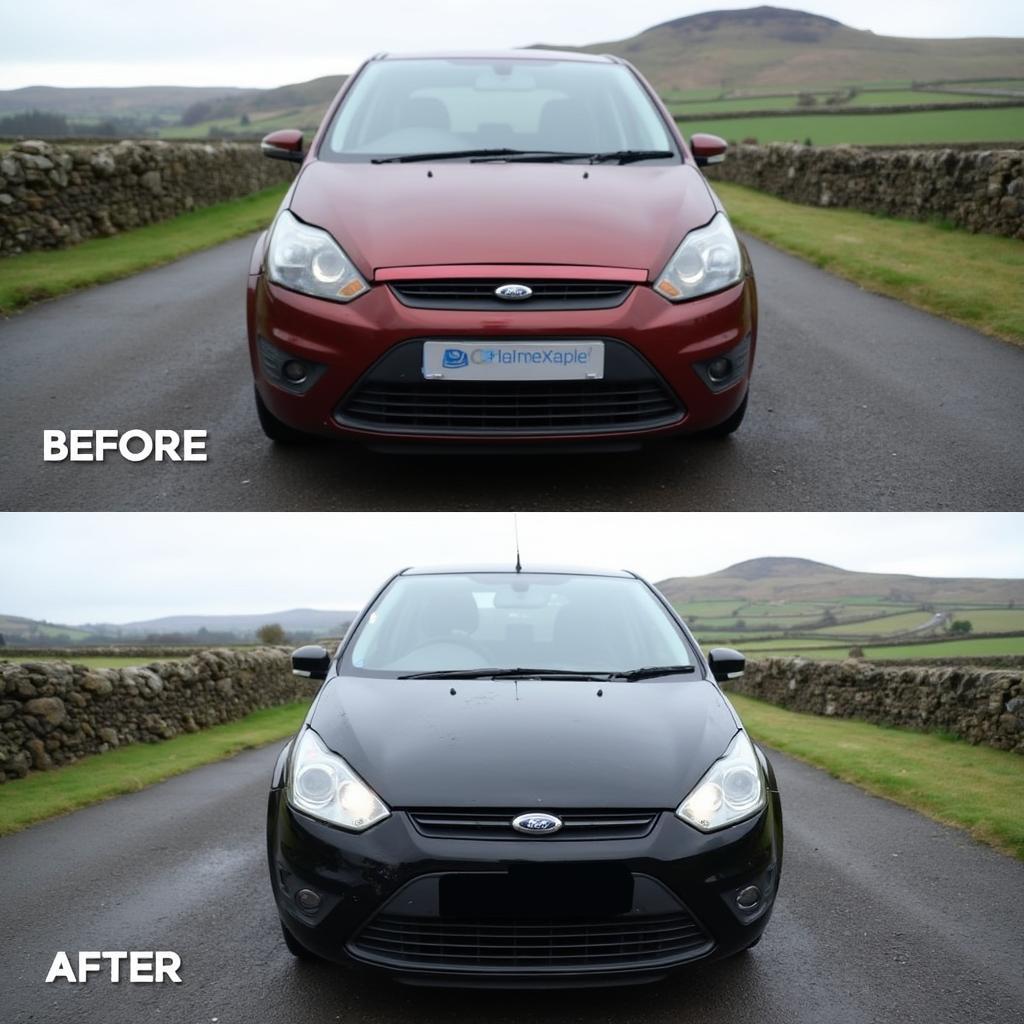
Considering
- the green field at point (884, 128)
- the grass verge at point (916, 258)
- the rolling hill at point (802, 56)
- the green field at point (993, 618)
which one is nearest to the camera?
the grass verge at point (916, 258)

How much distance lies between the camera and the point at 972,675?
13398 millimetres

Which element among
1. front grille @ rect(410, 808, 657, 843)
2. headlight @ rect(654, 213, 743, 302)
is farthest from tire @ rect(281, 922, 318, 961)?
headlight @ rect(654, 213, 743, 302)

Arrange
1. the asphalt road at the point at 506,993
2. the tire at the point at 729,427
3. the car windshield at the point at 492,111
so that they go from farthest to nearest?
1. the tire at the point at 729,427
2. the car windshield at the point at 492,111
3. the asphalt road at the point at 506,993

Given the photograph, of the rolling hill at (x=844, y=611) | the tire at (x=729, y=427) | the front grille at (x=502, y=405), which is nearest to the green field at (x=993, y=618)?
the rolling hill at (x=844, y=611)

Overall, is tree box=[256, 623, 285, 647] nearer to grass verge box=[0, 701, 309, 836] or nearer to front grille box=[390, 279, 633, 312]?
grass verge box=[0, 701, 309, 836]

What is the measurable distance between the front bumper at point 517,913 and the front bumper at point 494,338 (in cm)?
229

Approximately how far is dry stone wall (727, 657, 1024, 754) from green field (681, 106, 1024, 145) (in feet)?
45.1

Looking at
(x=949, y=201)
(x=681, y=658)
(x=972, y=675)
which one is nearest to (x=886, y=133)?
(x=949, y=201)

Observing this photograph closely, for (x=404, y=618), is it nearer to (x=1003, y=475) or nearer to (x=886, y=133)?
(x=1003, y=475)

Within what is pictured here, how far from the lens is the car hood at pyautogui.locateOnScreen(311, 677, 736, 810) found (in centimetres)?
362

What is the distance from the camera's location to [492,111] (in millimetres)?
7207

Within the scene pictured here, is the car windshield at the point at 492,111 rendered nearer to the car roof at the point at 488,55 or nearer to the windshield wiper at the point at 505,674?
the car roof at the point at 488,55

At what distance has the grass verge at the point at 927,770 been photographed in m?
7.62

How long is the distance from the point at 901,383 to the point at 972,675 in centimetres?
593
